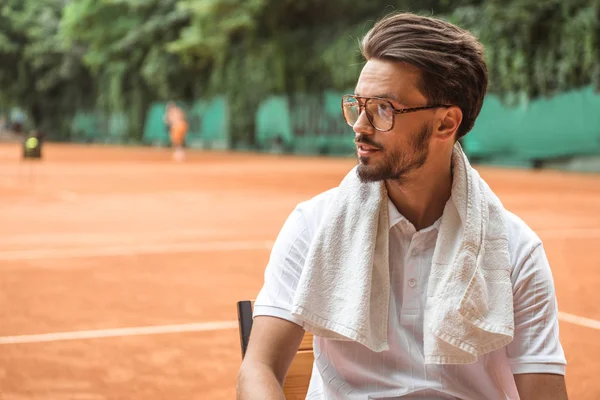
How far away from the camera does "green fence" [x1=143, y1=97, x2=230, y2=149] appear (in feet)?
138

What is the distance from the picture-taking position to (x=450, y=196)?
260 centimetres

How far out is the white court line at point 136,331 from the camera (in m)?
6.50

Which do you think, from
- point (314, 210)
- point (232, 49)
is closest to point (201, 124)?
point (232, 49)

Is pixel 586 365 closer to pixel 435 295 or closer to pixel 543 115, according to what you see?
pixel 435 295

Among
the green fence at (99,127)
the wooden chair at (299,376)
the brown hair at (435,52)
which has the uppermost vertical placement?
the brown hair at (435,52)

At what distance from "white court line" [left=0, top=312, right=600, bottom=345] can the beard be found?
4.30 metres

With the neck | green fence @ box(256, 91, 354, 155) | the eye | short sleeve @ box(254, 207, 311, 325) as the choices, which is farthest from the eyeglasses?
green fence @ box(256, 91, 354, 155)

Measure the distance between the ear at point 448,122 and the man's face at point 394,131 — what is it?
24mm

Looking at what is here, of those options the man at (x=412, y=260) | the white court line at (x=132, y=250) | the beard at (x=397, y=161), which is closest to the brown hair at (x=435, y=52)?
the man at (x=412, y=260)

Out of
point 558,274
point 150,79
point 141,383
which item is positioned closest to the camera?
point 141,383

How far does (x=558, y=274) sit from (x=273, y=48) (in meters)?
29.3

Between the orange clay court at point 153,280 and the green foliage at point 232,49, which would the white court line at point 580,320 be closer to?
the orange clay court at point 153,280

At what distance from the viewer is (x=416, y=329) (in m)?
2.53

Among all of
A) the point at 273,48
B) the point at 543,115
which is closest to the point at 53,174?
the point at 543,115
